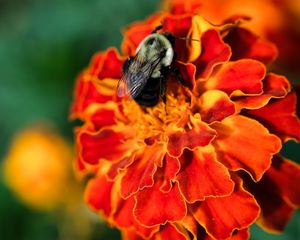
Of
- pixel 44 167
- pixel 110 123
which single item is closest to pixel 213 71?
pixel 110 123

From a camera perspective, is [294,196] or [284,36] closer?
[294,196]

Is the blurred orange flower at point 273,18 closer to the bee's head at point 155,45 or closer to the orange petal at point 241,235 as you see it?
the bee's head at point 155,45

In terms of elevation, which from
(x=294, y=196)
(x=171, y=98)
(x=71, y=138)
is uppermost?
(x=171, y=98)

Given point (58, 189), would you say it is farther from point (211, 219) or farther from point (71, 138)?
point (211, 219)

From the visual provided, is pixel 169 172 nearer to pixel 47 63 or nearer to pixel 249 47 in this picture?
pixel 249 47

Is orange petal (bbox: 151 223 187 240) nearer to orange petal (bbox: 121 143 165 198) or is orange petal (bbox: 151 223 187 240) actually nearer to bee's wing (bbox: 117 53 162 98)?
orange petal (bbox: 121 143 165 198)

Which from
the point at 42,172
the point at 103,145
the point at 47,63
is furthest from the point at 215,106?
the point at 47,63
